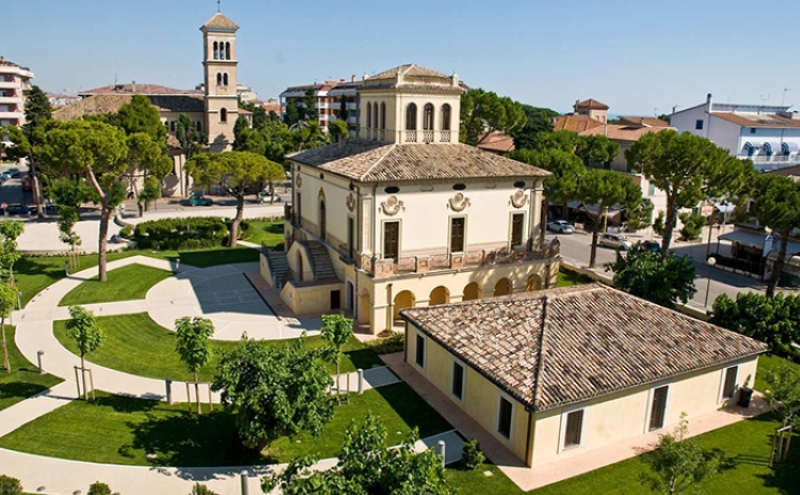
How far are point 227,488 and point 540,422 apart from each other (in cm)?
988

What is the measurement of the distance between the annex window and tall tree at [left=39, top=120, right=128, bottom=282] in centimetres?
2551

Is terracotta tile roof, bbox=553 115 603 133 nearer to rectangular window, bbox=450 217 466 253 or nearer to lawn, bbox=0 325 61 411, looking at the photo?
rectangular window, bbox=450 217 466 253

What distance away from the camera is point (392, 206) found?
32.0 metres

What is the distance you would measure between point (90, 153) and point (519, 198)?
25.1 m

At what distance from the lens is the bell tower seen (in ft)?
266

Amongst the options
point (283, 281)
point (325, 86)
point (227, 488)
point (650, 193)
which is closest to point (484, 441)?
point (227, 488)

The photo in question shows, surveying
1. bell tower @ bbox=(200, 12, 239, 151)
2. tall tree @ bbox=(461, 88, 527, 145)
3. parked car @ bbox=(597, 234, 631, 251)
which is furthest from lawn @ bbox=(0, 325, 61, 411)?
bell tower @ bbox=(200, 12, 239, 151)

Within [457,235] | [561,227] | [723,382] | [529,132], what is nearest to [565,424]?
[723,382]

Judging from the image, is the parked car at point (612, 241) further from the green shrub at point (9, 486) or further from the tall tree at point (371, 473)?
the green shrub at point (9, 486)

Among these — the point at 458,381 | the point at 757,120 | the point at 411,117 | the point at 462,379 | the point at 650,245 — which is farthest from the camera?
the point at 757,120

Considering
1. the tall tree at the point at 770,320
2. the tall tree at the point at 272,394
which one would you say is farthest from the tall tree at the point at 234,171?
the tall tree at the point at 770,320

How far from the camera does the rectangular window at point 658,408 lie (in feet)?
73.9

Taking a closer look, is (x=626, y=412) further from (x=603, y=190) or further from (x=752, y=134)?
(x=752, y=134)

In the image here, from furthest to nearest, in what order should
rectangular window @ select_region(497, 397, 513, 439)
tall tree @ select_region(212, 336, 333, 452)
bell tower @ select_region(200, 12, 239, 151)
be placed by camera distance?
bell tower @ select_region(200, 12, 239, 151) → rectangular window @ select_region(497, 397, 513, 439) → tall tree @ select_region(212, 336, 333, 452)
